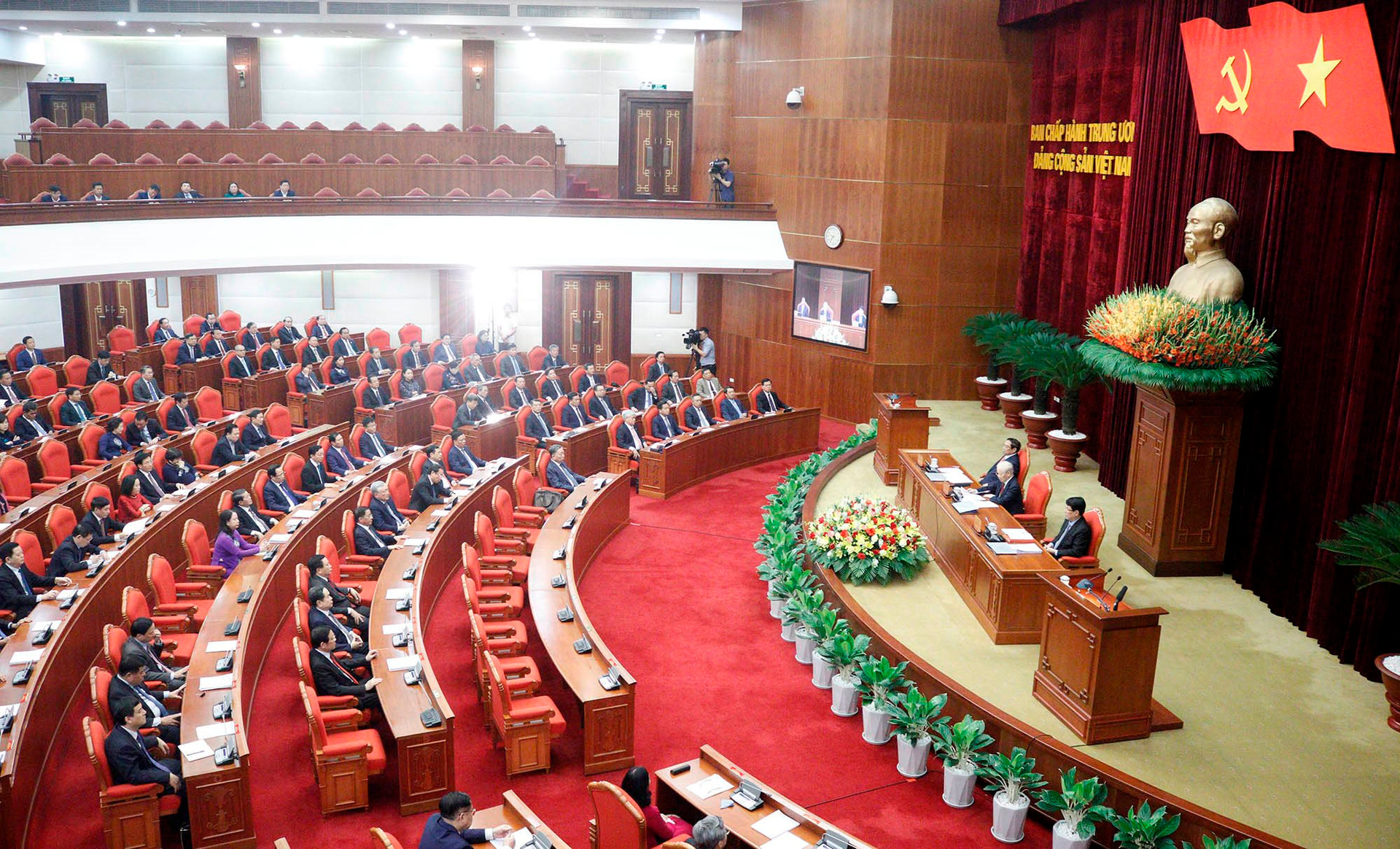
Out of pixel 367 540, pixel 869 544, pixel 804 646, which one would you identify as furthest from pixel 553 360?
pixel 804 646

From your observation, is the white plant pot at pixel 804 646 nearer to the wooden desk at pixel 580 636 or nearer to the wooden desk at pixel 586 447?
the wooden desk at pixel 580 636

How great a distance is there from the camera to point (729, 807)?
550 cm

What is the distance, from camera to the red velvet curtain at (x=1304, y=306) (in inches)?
263

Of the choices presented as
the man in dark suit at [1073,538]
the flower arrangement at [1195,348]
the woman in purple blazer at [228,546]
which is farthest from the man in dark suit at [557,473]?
the flower arrangement at [1195,348]

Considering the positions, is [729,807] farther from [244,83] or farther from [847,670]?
[244,83]

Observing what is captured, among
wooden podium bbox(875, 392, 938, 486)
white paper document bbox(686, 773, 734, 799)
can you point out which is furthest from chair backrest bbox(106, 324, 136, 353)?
white paper document bbox(686, 773, 734, 799)

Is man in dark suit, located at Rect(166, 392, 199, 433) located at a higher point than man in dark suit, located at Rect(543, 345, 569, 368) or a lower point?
lower

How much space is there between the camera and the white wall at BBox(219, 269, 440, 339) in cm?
1878

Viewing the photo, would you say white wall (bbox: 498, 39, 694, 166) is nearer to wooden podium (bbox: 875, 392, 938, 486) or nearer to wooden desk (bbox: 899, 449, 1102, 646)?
wooden podium (bbox: 875, 392, 938, 486)

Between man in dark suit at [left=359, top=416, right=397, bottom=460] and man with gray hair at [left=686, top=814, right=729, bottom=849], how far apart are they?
26.2ft

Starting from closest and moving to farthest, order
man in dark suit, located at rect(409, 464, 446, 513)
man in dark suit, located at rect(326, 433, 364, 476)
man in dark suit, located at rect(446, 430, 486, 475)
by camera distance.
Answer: man in dark suit, located at rect(409, 464, 446, 513)
man in dark suit, located at rect(326, 433, 364, 476)
man in dark suit, located at rect(446, 430, 486, 475)

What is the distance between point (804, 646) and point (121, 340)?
11629 mm

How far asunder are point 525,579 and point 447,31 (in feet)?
41.9

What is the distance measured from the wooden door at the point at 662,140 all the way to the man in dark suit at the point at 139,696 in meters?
13.4
